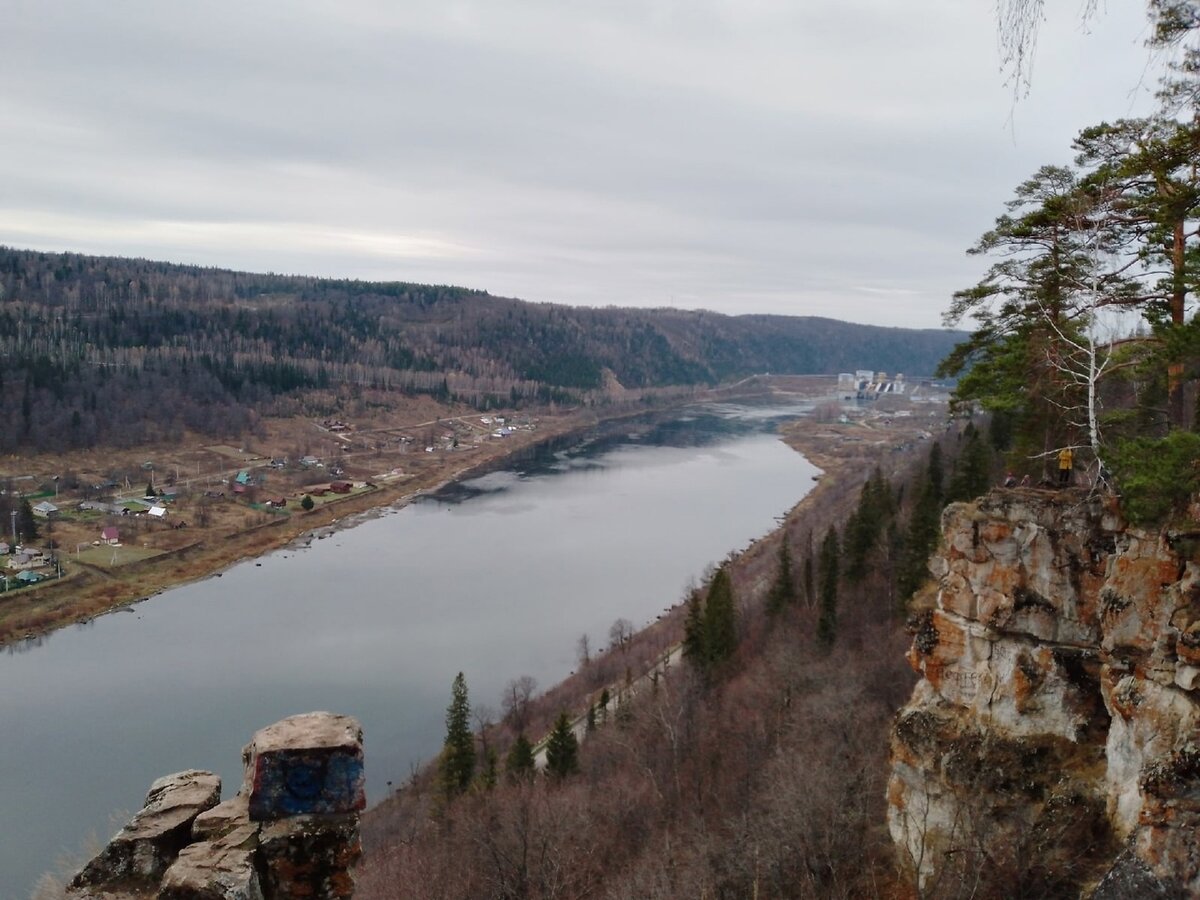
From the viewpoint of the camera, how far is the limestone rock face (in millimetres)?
3432

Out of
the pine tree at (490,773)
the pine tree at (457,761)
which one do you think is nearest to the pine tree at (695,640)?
the pine tree at (490,773)

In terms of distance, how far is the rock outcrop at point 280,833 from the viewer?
3309 millimetres

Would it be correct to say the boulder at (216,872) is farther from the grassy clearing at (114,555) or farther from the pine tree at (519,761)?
the grassy clearing at (114,555)

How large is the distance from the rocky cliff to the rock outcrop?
5.00m

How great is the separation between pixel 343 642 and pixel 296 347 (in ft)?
275

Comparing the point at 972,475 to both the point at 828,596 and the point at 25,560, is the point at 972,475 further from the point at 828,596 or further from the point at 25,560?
the point at 25,560

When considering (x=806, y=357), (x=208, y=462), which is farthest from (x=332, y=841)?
(x=806, y=357)

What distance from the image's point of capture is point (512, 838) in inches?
403

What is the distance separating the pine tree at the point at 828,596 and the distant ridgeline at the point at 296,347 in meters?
15.0

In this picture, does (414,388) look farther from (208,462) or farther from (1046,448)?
(1046,448)

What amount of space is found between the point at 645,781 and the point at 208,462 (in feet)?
166

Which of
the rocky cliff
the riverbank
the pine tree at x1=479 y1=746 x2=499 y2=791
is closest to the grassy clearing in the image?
the riverbank

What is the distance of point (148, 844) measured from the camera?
11.4ft

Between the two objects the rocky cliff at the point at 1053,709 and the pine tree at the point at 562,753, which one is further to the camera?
the pine tree at the point at 562,753
